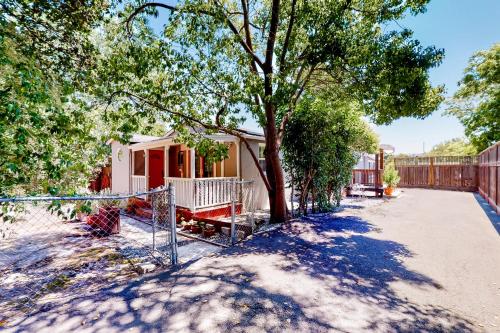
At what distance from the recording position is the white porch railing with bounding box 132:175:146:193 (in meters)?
11.8

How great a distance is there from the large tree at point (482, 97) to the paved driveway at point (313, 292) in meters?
14.9

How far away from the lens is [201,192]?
28.9ft

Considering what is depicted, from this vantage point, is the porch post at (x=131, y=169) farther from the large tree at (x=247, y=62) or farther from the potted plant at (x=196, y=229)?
the large tree at (x=247, y=62)

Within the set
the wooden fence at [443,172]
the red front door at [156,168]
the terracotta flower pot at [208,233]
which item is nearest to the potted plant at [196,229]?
the terracotta flower pot at [208,233]

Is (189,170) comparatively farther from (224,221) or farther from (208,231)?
(208,231)

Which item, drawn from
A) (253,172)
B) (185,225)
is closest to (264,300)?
(185,225)

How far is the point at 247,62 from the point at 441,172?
17.6 meters

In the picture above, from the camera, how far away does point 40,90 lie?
10.8ft

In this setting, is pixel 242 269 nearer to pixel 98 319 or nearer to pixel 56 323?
pixel 98 319

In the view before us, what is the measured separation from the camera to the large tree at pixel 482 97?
615 inches

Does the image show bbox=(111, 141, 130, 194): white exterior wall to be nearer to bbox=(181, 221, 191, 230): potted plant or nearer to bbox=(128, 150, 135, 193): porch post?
bbox=(128, 150, 135, 193): porch post

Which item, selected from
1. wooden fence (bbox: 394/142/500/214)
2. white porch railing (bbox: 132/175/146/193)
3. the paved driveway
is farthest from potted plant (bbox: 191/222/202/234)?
wooden fence (bbox: 394/142/500/214)

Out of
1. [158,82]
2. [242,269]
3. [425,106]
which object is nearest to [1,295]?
[242,269]

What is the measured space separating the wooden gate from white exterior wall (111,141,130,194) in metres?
18.8
